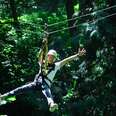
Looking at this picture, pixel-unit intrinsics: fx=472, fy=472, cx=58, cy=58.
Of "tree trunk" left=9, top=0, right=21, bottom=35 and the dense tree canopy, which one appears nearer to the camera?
the dense tree canopy

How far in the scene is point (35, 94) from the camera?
17031mm

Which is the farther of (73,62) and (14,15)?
(14,15)

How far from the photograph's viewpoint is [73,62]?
1720 centimetres

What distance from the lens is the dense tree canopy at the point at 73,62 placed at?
49.6 feet

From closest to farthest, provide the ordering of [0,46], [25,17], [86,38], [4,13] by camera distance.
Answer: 1. [86,38]
2. [0,46]
3. [4,13]
4. [25,17]

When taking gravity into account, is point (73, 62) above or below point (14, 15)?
below

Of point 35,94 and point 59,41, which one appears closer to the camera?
point 59,41

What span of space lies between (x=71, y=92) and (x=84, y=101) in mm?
824

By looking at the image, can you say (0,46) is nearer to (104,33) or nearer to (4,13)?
(4,13)

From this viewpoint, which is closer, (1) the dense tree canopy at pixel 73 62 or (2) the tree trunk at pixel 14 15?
(1) the dense tree canopy at pixel 73 62

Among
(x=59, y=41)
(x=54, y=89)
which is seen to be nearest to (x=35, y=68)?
(x=54, y=89)

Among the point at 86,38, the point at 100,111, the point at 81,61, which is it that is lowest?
the point at 100,111

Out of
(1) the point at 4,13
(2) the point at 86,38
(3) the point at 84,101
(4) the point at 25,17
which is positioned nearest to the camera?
(2) the point at 86,38

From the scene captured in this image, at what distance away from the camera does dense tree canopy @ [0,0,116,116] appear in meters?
15.1
